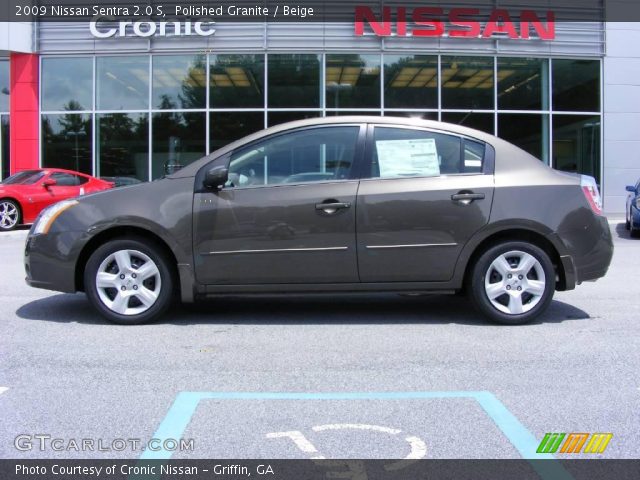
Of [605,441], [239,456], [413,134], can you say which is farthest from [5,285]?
[605,441]

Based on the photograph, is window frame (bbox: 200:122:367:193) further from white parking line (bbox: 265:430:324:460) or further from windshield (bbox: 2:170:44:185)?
windshield (bbox: 2:170:44:185)

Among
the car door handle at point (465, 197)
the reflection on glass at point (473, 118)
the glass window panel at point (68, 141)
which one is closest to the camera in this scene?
the car door handle at point (465, 197)

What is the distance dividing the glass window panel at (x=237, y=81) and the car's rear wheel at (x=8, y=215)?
252 inches

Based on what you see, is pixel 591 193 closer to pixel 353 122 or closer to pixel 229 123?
pixel 353 122

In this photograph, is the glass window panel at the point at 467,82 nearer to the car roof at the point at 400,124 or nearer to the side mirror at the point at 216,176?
the car roof at the point at 400,124

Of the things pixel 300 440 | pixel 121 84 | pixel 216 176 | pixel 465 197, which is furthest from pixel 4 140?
pixel 300 440

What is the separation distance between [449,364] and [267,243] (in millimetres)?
1763

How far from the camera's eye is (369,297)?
22.6 ft

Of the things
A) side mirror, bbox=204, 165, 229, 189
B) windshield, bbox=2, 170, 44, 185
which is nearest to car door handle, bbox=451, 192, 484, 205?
side mirror, bbox=204, 165, 229, 189

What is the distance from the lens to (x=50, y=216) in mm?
5578

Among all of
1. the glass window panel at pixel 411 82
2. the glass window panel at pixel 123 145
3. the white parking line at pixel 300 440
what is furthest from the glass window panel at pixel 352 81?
the white parking line at pixel 300 440

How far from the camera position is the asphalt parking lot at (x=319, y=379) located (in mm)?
3318

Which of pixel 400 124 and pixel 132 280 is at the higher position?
pixel 400 124

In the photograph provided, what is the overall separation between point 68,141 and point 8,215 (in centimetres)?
536
